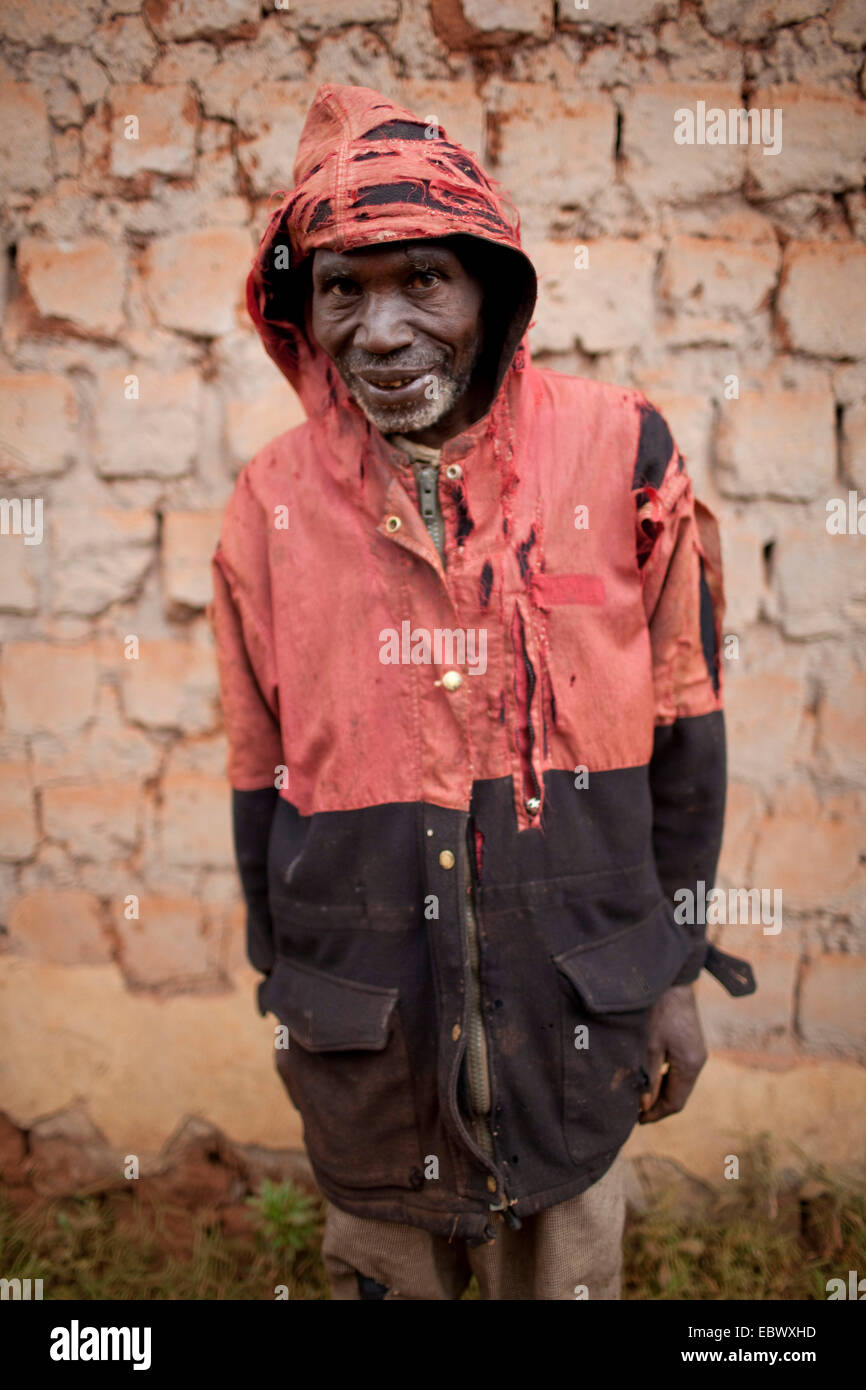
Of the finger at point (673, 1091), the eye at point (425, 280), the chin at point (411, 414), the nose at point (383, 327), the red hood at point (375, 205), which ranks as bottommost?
the finger at point (673, 1091)

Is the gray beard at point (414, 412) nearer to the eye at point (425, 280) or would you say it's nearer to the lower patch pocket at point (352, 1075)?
the eye at point (425, 280)

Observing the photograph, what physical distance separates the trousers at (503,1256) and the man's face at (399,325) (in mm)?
1352

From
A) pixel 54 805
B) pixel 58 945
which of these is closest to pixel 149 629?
pixel 54 805

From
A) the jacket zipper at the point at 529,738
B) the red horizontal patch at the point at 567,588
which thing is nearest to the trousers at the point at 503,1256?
the jacket zipper at the point at 529,738

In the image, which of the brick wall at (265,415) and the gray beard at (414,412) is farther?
the brick wall at (265,415)

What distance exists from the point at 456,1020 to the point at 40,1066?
1.88 metres

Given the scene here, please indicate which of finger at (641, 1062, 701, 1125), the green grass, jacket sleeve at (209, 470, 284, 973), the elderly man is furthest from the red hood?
the green grass

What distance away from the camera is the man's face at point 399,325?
1322 millimetres

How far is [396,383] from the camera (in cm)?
138

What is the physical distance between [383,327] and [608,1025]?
1.14 m

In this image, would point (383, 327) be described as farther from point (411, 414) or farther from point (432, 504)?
point (432, 504)

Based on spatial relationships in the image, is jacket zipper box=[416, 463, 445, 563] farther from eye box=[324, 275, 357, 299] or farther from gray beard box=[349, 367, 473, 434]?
eye box=[324, 275, 357, 299]

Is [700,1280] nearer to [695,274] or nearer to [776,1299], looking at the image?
[776,1299]
